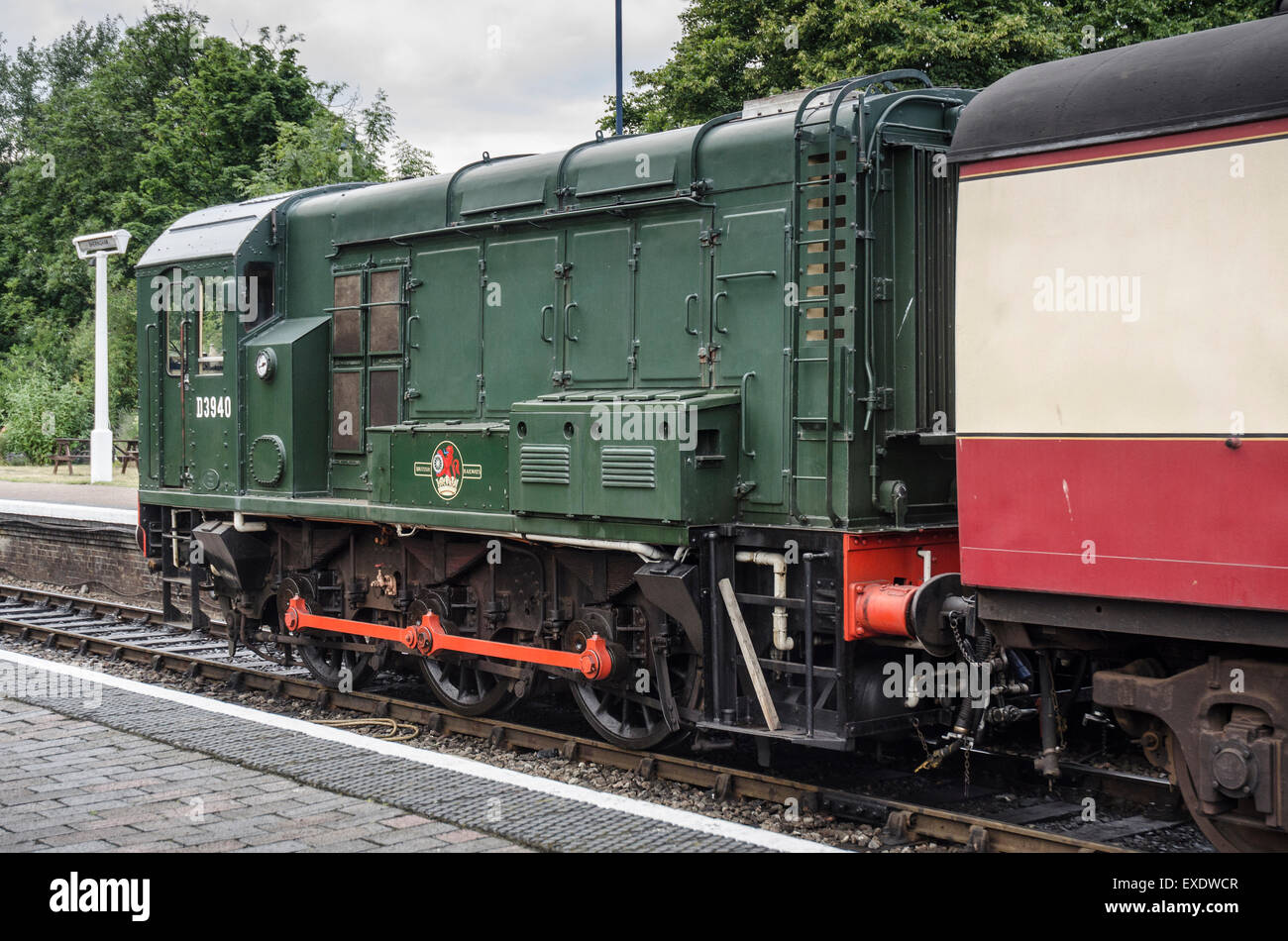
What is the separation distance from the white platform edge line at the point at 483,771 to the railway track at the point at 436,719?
17.8 inches

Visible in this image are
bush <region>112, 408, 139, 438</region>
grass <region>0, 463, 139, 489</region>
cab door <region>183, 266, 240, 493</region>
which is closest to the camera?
cab door <region>183, 266, 240, 493</region>

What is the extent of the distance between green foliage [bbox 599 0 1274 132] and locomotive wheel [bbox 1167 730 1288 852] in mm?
17846

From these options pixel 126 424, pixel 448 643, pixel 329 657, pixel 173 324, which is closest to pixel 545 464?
pixel 448 643

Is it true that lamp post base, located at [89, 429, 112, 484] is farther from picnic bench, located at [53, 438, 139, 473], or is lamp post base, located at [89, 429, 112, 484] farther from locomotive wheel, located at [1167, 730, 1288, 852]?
locomotive wheel, located at [1167, 730, 1288, 852]

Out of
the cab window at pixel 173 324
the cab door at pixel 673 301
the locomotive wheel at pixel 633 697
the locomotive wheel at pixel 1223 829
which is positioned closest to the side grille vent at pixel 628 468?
the cab door at pixel 673 301

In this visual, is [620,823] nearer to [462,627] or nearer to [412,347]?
[462,627]

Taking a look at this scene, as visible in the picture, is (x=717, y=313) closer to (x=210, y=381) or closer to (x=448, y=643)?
(x=448, y=643)

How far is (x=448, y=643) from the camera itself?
9.58 meters

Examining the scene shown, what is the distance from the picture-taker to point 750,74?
26062 mm

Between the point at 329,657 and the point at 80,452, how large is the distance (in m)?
32.6

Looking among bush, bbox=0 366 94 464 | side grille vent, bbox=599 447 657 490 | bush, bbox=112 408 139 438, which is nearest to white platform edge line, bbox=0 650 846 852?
side grille vent, bbox=599 447 657 490

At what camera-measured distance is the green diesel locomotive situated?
7.19 metres

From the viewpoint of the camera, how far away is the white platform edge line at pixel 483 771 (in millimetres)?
6543

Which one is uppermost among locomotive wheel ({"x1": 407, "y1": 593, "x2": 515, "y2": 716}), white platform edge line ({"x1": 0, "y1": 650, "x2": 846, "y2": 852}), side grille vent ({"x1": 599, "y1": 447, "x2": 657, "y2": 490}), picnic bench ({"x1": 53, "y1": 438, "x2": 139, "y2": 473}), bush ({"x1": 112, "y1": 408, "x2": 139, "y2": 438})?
bush ({"x1": 112, "y1": 408, "x2": 139, "y2": 438})
